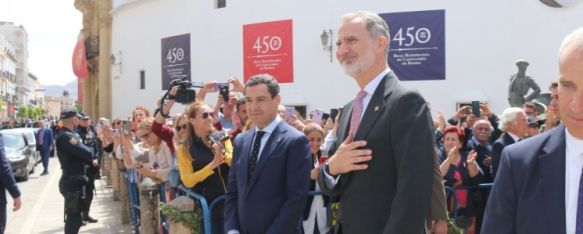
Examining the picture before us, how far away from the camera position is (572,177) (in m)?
1.89

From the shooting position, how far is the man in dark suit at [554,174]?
1823 mm

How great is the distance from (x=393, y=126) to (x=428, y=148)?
Result: 0.19m

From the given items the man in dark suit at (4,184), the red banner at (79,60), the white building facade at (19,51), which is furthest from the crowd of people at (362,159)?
the white building facade at (19,51)

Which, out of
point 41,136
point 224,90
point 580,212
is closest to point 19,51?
point 41,136

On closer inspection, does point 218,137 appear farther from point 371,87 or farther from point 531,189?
point 531,189

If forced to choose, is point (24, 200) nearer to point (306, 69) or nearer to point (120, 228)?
point (120, 228)

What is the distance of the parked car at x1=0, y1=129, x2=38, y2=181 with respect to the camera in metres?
15.9

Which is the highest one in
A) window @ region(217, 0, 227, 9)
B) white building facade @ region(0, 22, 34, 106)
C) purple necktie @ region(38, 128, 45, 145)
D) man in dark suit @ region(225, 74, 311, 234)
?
white building facade @ region(0, 22, 34, 106)

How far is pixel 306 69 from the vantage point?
20.8 meters

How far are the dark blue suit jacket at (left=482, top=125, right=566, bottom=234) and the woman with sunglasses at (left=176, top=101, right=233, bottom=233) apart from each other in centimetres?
309

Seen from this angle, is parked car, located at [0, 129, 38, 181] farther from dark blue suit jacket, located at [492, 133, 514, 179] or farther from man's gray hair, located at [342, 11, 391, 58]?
man's gray hair, located at [342, 11, 391, 58]

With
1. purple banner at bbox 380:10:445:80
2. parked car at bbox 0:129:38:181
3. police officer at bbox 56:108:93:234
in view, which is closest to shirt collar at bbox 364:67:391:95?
police officer at bbox 56:108:93:234

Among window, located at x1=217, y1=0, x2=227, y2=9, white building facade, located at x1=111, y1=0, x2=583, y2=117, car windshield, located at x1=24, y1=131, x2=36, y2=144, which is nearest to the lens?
white building facade, located at x1=111, y1=0, x2=583, y2=117

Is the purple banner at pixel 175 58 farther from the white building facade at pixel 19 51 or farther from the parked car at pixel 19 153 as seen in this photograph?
the white building facade at pixel 19 51
